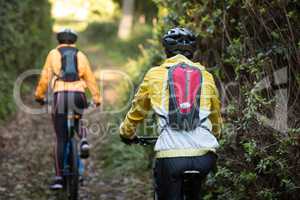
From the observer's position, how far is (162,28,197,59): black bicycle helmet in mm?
4348

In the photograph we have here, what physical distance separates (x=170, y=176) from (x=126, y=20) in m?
22.9

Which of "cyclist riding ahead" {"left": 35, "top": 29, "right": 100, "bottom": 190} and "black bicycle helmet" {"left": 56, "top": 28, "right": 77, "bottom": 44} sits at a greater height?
"black bicycle helmet" {"left": 56, "top": 28, "right": 77, "bottom": 44}

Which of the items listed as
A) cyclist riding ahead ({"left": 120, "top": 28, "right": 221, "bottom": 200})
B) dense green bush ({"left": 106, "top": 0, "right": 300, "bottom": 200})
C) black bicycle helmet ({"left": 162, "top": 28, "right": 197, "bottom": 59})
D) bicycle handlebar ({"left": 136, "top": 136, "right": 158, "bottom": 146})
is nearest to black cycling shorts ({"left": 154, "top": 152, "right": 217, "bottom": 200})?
cyclist riding ahead ({"left": 120, "top": 28, "right": 221, "bottom": 200})

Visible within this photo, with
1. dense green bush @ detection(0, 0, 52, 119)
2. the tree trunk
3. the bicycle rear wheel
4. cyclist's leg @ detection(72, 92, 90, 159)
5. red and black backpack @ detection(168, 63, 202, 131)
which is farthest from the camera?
the tree trunk

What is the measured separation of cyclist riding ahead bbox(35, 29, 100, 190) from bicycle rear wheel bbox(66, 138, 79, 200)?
0.10m

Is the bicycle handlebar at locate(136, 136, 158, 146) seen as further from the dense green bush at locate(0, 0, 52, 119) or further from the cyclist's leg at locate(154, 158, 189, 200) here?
the dense green bush at locate(0, 0, 52, 119)

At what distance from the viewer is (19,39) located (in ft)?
41.2

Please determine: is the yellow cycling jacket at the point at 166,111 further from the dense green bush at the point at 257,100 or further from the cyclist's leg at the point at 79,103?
the cyclist's leg at the point at 79,103

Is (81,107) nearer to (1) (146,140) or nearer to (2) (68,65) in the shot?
(2) (68,65)

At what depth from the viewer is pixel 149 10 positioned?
28406 mm

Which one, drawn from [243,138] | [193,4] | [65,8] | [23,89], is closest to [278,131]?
[243,138]

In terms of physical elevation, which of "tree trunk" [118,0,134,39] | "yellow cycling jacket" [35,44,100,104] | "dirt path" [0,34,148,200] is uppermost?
"tree trunk" [118,0,134,39]

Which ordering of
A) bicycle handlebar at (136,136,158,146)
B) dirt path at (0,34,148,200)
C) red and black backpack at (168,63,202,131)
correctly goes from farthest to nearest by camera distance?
dirt path at (0,34,148,200), bicycle handlebar at (136,136,158,146), red and black backpack at (168,63,202,131)

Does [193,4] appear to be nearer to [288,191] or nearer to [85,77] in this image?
[85,77]
